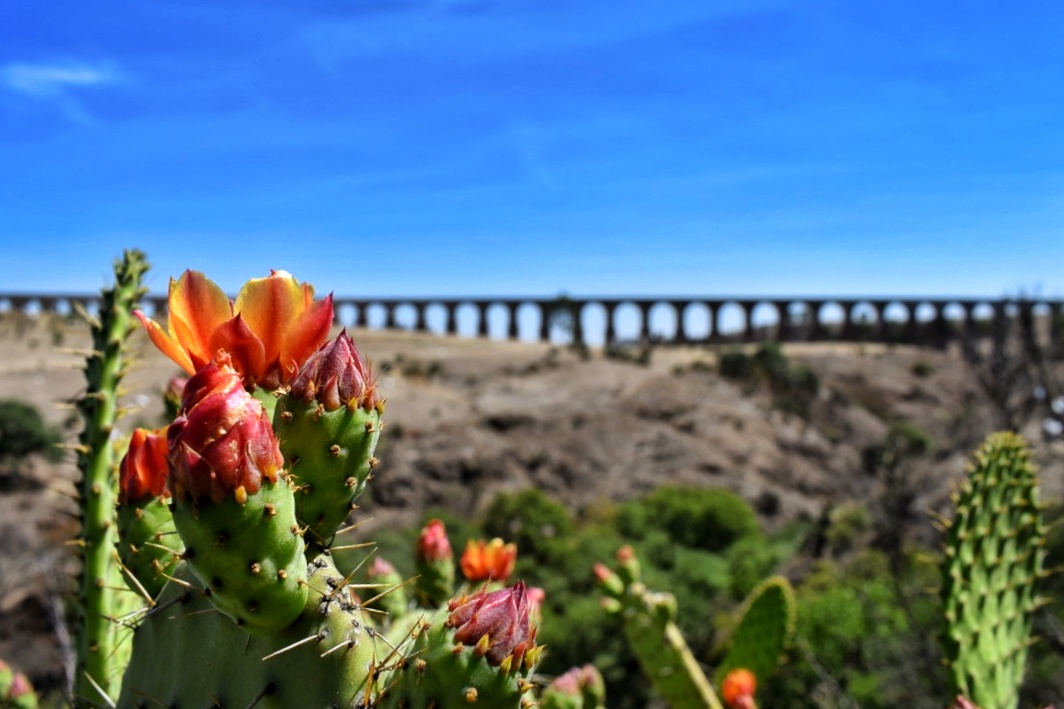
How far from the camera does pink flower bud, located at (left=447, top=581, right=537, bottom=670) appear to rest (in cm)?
118

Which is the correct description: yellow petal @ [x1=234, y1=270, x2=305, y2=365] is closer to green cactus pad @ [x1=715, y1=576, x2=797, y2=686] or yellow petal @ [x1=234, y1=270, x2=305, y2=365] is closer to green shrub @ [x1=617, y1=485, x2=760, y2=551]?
green cactus pad @ [x1=715, y1=576, x2=797, y2=686]

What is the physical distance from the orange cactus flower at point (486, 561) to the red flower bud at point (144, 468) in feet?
2.76

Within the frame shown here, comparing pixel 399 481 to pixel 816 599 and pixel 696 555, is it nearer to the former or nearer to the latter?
pixel 696 555

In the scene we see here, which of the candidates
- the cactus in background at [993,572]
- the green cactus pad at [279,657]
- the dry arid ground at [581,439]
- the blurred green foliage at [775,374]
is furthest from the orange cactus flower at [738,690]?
the blurred green foliage at [775,374]

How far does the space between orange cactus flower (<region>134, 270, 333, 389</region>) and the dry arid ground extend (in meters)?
11.2

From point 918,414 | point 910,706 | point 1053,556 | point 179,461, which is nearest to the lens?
point 179,461

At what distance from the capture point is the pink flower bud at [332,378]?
50.3 inches

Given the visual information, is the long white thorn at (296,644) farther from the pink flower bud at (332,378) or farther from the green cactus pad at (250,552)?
the pink flower bud at (332,378)

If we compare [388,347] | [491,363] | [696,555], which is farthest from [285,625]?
[388,347]

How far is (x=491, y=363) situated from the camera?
30500 mm

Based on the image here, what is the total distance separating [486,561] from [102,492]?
A: 910 mm

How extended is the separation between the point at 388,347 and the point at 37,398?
16.1 m

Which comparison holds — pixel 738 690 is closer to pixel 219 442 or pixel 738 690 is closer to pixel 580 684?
pixel 580 684

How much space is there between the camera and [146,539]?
5.71ft
